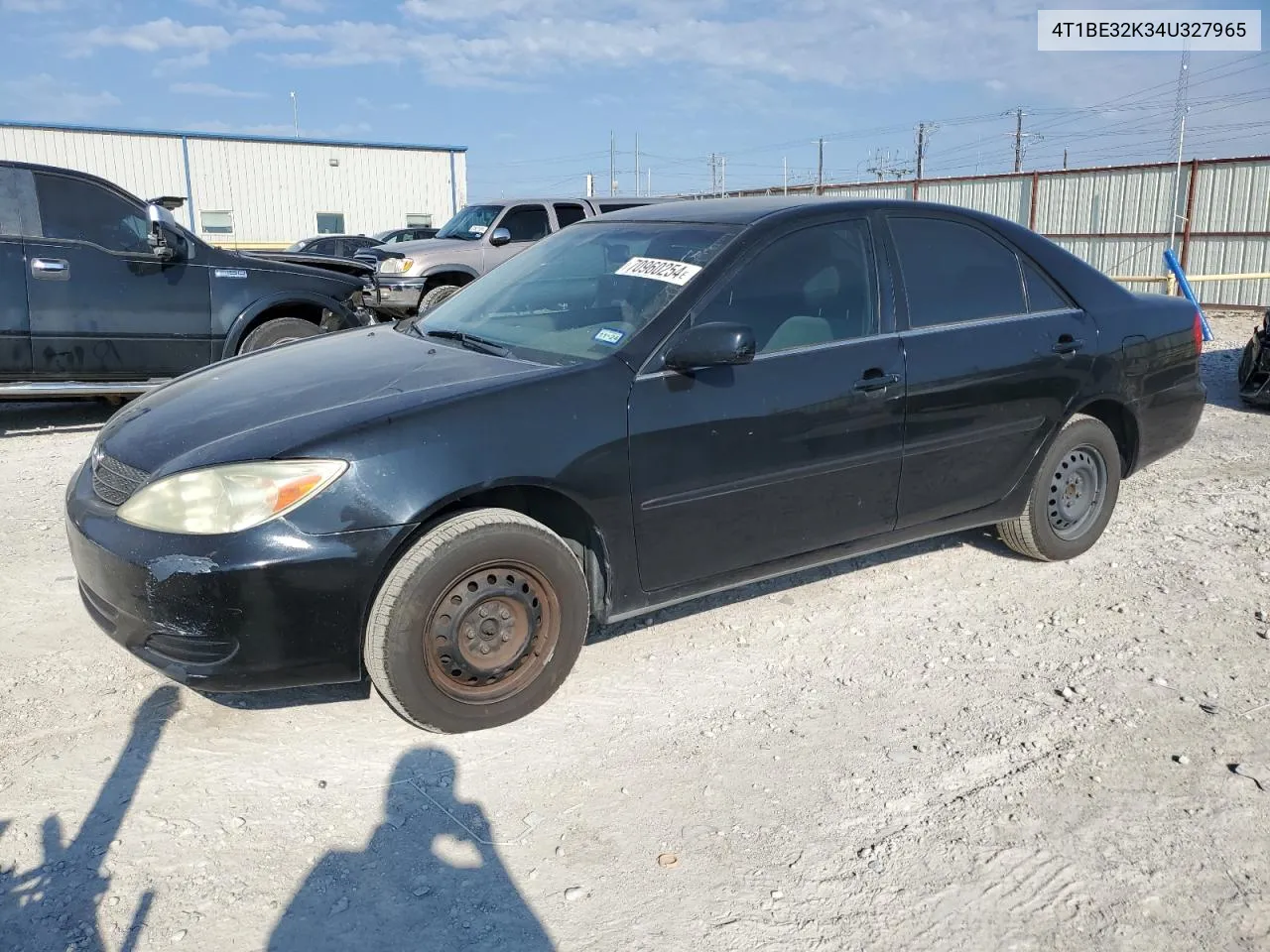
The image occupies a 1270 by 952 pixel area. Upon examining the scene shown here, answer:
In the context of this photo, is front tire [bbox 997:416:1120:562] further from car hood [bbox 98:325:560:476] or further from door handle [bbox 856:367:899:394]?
car hood [bbox 98:325:560:476]

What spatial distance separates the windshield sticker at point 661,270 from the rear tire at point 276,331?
456 cm

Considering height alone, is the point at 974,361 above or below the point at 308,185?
below

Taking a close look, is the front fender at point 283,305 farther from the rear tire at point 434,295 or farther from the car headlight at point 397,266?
the car headlight at point 397,266

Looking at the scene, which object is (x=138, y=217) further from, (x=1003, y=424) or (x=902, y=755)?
(x=902, y=755)

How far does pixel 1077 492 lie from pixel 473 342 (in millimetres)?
2903

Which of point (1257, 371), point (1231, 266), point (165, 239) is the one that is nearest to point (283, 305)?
point (165, 239)

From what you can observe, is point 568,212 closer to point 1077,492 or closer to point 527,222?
point 527,222

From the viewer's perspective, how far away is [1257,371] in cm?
823

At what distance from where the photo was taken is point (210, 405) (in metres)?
3.34

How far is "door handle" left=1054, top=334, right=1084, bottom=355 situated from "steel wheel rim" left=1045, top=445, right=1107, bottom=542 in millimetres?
472

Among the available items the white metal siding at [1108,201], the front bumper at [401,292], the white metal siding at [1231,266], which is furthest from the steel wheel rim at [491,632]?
the white metal siding at [1108,201]

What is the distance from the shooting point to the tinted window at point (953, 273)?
407cm

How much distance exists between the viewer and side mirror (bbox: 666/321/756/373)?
3.28 m

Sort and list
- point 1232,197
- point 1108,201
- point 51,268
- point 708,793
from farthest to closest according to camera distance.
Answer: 1. point 1108,201
2. point 1232,197
3. point 51,268
4. point 708,793
